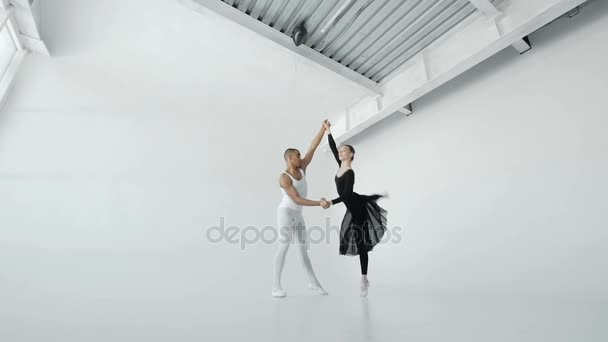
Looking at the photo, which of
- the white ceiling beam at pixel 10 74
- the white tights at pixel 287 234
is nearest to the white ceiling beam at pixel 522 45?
the white tights at pixel 287 234

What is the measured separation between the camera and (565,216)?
326 cm

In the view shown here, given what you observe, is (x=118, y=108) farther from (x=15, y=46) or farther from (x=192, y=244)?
(x=192, y=244)

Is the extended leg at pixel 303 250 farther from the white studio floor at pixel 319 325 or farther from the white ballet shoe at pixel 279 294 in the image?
the white studio floor at pixel 319 325

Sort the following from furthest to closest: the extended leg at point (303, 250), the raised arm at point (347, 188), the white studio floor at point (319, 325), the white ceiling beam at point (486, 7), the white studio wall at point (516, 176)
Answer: the white ceiling beam at point (486, 7) → the extended leg at point (303, 250) → the white studio wall at point (516, 176) → the raised arm at point (347, 188) → the white studio floor at point (319, 325)

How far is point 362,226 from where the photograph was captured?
3.10m

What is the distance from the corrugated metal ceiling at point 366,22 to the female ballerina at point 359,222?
7.28ft

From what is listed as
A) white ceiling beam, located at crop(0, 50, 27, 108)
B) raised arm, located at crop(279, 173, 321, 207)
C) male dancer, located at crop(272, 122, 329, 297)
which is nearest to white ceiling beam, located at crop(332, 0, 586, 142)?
male dancer, located at crop(272, 122, 329, 297)

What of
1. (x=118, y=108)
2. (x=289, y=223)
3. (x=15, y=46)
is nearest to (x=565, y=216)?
Answer: (x=289, y=223)

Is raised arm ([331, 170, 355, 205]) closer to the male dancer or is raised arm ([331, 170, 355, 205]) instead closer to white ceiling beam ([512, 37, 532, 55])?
the male dancer

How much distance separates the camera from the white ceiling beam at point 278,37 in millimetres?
3812

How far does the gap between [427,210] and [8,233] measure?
6.46 meters

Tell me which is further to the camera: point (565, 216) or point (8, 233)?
point (8, 233)

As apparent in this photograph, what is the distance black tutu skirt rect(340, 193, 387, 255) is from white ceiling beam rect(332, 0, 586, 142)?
97.9 inches

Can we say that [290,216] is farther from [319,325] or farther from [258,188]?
[258,188]
